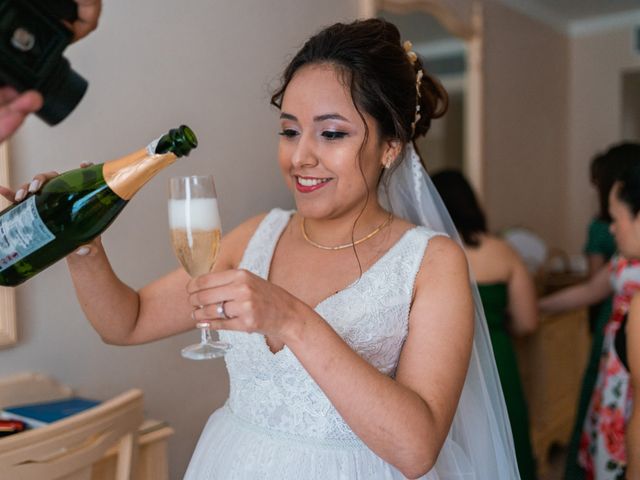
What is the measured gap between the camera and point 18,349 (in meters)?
1.67

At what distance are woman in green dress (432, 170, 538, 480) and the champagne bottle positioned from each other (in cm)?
172

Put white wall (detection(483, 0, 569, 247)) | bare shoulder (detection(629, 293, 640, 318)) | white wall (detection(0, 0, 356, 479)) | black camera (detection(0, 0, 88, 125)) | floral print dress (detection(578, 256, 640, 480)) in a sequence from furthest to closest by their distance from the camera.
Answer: white wall (detection(483, 0, 569, 247))
floral print dress (detection(578, 256, 640, 480))
white wall (detection(0, 0, 356, 479))
bare shoulder (detection(629, 293, 640, 318))
black camera (detection(0, 0, 88, 125))

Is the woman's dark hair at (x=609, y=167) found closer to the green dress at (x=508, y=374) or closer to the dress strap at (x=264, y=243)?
the green dress at (x=508, y=374)

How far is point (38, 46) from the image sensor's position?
2.36ft

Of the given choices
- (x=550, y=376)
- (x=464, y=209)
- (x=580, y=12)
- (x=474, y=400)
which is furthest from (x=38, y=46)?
(x=580, y=12)

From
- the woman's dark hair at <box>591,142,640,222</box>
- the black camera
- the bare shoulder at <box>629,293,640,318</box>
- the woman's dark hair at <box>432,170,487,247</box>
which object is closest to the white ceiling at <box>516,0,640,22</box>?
the woman's dark hair at <box>591,142,640,222</box>

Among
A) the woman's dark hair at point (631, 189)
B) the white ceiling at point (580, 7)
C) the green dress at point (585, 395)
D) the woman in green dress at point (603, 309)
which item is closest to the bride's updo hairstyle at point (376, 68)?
the woman's dark hair at point (631, 189)

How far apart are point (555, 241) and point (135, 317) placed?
421cm

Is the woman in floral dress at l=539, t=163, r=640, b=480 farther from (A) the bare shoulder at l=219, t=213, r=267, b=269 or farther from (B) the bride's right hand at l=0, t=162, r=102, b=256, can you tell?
(B) the bride's right hand at l=0, t=162, r=102, b=256

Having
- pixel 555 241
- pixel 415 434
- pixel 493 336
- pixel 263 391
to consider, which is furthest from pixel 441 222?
pixel 555 241

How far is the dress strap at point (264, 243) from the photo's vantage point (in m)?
1.44

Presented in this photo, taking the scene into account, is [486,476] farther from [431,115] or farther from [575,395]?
[575,395]

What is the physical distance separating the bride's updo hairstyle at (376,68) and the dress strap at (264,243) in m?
0.29

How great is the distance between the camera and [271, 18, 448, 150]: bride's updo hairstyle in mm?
1315
